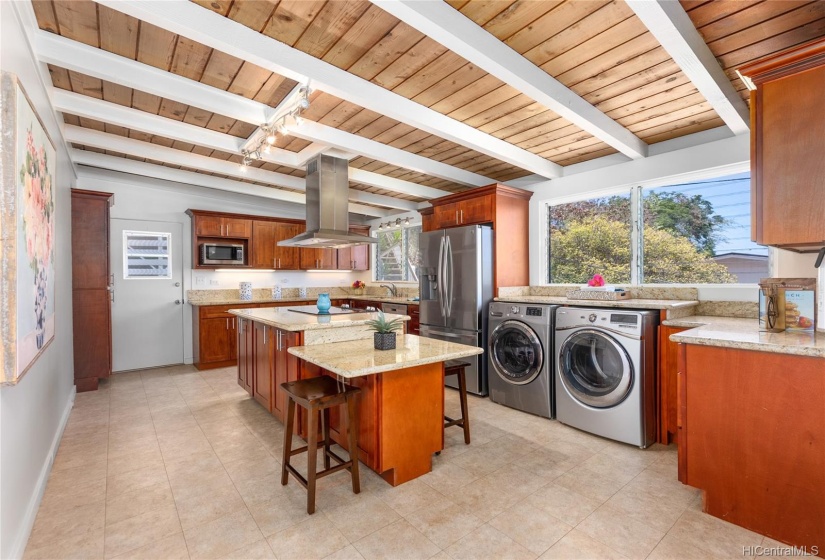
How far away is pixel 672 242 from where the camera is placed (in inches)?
137

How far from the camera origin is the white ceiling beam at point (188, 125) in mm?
2346

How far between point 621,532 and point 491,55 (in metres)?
2.47

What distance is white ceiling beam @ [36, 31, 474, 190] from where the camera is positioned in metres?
2.35

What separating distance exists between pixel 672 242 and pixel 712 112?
108 cm

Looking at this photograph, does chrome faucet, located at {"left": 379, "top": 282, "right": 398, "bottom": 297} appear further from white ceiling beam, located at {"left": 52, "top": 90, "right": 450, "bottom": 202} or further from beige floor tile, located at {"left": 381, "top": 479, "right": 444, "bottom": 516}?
beige floor tile, located at {"left": 381, "top": 479, "right": 444, "bottom": 516}

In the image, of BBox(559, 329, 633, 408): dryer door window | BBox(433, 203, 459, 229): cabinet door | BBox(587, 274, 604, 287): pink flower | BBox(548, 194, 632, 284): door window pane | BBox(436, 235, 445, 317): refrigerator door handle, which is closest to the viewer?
BBox(559, 329, 633, 408): dryer door window

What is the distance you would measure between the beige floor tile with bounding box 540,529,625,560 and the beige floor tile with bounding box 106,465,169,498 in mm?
2229

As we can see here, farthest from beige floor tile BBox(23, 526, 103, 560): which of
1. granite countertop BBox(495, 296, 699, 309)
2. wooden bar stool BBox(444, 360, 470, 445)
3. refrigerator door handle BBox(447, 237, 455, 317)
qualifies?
granite countertop BBox(495, 296, 699, 309)

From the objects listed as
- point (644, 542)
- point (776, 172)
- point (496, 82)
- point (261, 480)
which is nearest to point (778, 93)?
point (776, 172)

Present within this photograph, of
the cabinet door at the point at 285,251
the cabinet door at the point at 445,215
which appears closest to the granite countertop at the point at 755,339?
the cabinet door at the point at 445,215

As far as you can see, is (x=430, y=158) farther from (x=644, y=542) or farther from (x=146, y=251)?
(x=146, y=251)

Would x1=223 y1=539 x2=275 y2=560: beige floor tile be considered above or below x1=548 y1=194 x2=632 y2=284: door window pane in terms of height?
below

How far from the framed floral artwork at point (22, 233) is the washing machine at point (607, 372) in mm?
3289

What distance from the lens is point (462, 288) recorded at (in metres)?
4.12
